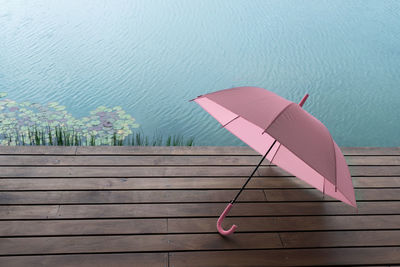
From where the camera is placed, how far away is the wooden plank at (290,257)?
167 cm

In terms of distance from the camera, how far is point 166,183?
207cm

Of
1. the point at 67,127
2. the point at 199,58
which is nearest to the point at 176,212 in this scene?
the point at 67,127

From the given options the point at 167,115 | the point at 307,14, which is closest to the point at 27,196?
the point at 167,115

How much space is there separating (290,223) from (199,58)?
10.9 ft

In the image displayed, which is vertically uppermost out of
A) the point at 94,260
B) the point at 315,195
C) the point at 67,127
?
the point at 315,195

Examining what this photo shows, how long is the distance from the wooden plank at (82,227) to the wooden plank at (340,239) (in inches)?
23.2

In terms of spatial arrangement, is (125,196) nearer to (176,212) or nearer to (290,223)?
(176,212)

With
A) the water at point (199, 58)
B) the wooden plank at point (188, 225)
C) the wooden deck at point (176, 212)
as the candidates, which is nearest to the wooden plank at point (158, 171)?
the wooden deck at point (176, 212)

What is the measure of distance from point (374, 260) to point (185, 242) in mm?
837

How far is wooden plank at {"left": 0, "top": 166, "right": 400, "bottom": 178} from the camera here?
2.06 m

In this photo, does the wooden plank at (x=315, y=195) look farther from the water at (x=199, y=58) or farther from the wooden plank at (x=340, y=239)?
the water at (x=199, y=58)

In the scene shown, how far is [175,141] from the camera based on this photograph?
11.5 ft

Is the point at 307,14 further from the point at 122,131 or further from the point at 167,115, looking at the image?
the point at 122,131

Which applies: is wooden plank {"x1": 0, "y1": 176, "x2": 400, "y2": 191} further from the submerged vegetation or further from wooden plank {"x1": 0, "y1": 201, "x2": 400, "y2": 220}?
the submerged vegetation
